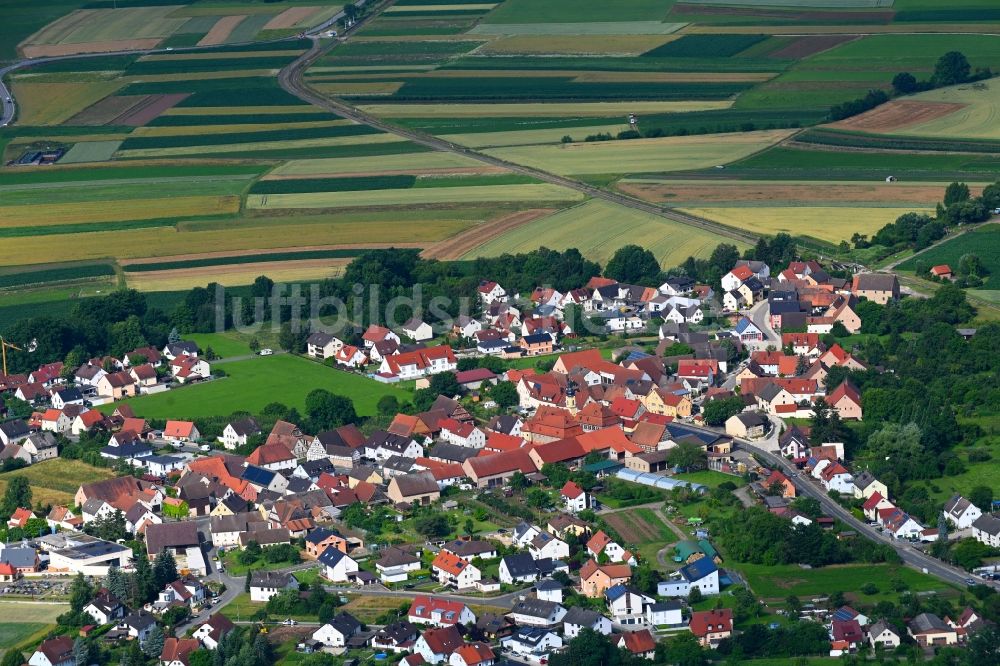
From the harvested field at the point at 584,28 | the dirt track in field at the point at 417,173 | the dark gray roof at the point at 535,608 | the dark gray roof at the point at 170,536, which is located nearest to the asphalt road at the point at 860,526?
the dark gray roof at the point at 535,608

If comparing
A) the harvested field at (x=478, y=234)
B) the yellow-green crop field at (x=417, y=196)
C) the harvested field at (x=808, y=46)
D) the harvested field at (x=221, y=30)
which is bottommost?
the harvested field at (x=478, y=234)

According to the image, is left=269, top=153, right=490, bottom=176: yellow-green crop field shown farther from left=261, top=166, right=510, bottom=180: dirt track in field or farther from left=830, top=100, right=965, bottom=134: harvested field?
left=830, top=100, right=965, bottom=134: harvested field

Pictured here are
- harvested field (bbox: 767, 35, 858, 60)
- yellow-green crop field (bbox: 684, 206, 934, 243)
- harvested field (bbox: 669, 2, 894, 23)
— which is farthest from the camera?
harvested field (bbox: 669, 2, 894, 23)

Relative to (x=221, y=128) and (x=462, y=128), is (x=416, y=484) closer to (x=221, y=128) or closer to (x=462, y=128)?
(x=462, y=128)

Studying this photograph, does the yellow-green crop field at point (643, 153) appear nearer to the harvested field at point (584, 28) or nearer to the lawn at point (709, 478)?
the harvested field at point (584, 28)

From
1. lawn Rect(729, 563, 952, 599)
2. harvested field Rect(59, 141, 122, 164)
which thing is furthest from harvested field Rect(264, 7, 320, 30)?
lawn Rect(729, 563, 952, 599)

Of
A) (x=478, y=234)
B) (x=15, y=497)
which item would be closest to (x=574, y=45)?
(x=478, y=234)

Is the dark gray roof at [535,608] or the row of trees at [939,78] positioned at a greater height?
the row of trees at [939,78]
